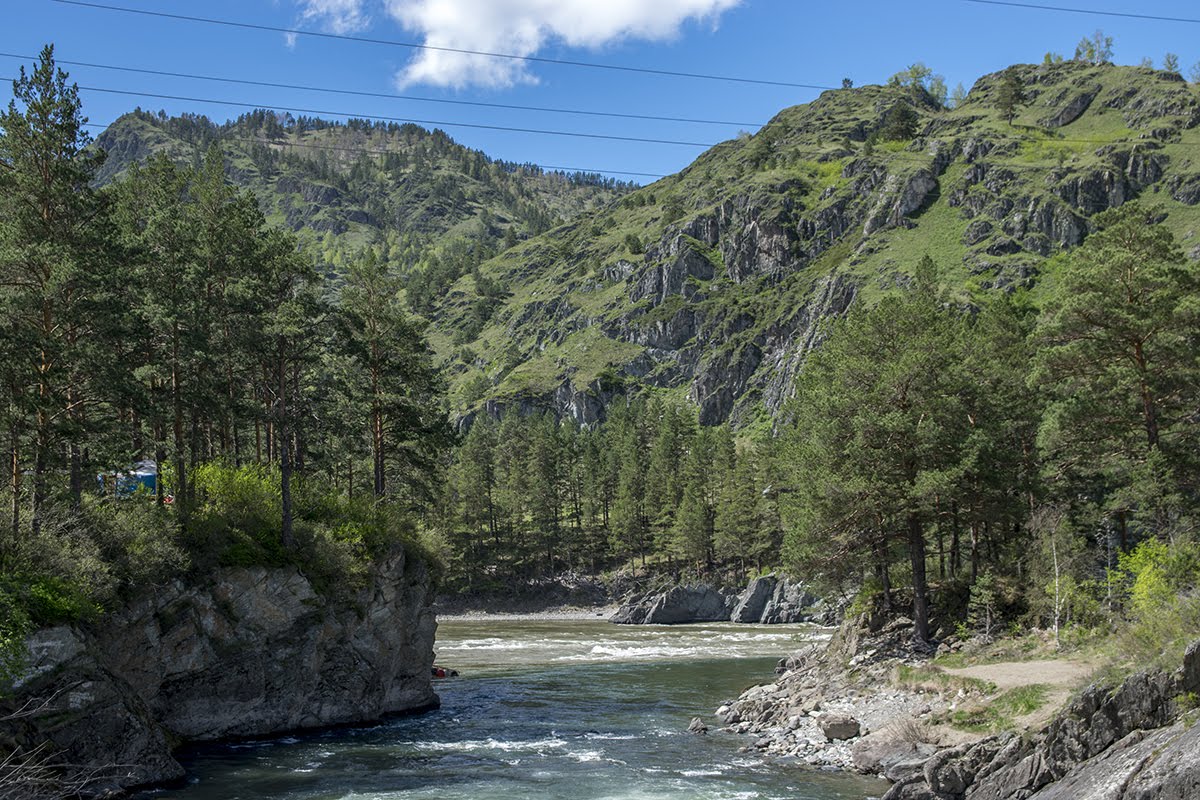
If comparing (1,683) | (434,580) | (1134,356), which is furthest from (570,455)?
(1,683)

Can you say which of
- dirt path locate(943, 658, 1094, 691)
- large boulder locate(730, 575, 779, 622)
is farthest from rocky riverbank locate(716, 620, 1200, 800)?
large boulder locate(730, 575, 779, 622)

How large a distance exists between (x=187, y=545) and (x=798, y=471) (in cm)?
2360

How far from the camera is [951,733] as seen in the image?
23141 millimetres

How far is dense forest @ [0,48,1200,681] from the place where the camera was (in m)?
24.3

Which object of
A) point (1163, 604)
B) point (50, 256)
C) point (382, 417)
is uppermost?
point (50, 256)

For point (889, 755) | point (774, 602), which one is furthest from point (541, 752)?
point (774, 602)

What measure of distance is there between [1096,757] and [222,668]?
24525 millimetres

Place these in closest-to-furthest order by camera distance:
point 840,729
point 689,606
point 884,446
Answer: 1. point 840,729
2. point 884,446
3. point 689,606

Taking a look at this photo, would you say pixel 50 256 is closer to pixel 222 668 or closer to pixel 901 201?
pixel 222 668

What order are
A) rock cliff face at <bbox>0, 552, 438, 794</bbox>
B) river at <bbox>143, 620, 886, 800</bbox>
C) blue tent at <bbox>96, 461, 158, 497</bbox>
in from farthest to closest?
blue tent at <bbox>96, 461, 158, 497</bbox> < river at <bbox>143, 620, 886, 800</bbox> < rock cliff face at <bbox>0, 552, 438, 794</bbox>

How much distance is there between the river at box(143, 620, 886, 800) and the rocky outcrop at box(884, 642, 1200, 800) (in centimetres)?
226

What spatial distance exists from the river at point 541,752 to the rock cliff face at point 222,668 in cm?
110

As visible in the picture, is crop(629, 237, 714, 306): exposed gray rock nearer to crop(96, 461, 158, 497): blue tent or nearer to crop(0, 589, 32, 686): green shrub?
crop(96, 461, 158, 497): blue tent

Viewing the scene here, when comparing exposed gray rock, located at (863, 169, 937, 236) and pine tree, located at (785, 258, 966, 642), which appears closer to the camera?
pine tree, located at (785, 258, 966, 642)
